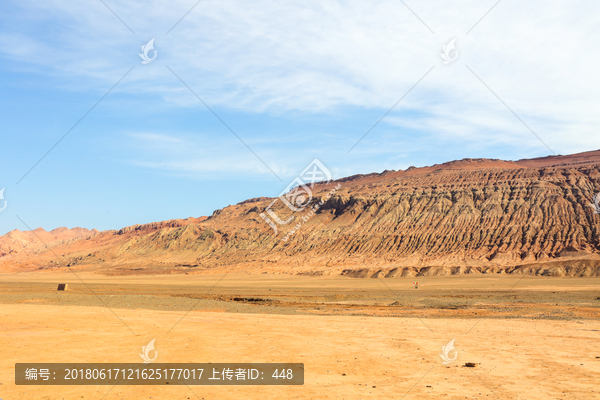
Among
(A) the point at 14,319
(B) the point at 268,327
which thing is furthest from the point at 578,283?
(A) the point at 14,319

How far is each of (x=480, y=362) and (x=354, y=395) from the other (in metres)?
5.87

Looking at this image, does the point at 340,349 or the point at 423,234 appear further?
the point at 423,234

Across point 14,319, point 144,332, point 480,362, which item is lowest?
point 480,362

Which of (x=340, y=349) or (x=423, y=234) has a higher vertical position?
(x=423, y=234)

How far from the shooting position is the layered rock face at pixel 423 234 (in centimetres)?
8688

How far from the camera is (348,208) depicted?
13062 centimetres

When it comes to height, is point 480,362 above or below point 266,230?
below

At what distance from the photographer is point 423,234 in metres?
105

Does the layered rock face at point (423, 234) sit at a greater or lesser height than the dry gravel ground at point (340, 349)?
greater

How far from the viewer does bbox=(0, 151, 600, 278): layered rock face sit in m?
86.9

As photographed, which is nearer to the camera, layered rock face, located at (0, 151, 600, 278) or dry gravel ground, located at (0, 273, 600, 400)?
dry gravel ground, located at (0, 273, 600, 400)

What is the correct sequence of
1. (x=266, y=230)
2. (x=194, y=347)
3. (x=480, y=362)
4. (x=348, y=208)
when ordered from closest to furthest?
(x=480, y=362), (x=194, y=347), (x=348, y=208), (x=266, y=230)

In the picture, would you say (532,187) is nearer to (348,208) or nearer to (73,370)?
(348,208)

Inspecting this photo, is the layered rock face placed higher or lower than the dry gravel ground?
higher
